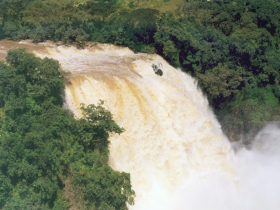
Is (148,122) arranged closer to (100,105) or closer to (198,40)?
(100,105)

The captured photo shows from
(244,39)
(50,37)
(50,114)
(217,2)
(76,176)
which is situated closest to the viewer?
(76,176)

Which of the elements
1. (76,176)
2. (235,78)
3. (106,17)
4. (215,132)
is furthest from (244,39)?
(76,176)

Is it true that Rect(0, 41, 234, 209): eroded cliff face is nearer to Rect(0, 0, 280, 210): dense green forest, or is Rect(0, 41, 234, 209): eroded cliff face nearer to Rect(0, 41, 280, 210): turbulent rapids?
Rect(0, 41, 280, 210): turbulent rapids

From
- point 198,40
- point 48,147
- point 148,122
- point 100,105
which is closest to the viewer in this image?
point 48,147

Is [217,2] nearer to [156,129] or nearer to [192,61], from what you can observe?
[192,61]

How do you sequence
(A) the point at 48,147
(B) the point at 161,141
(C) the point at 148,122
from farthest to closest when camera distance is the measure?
(B) the point at 161,141 → (C) the point at 148,122 → (A) the point at 48,147

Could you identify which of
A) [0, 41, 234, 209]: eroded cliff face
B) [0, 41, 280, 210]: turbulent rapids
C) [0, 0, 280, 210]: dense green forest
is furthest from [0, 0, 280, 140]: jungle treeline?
[0, 41, 234, 209]: eroded cliff face

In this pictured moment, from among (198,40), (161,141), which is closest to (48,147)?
(161,141)
